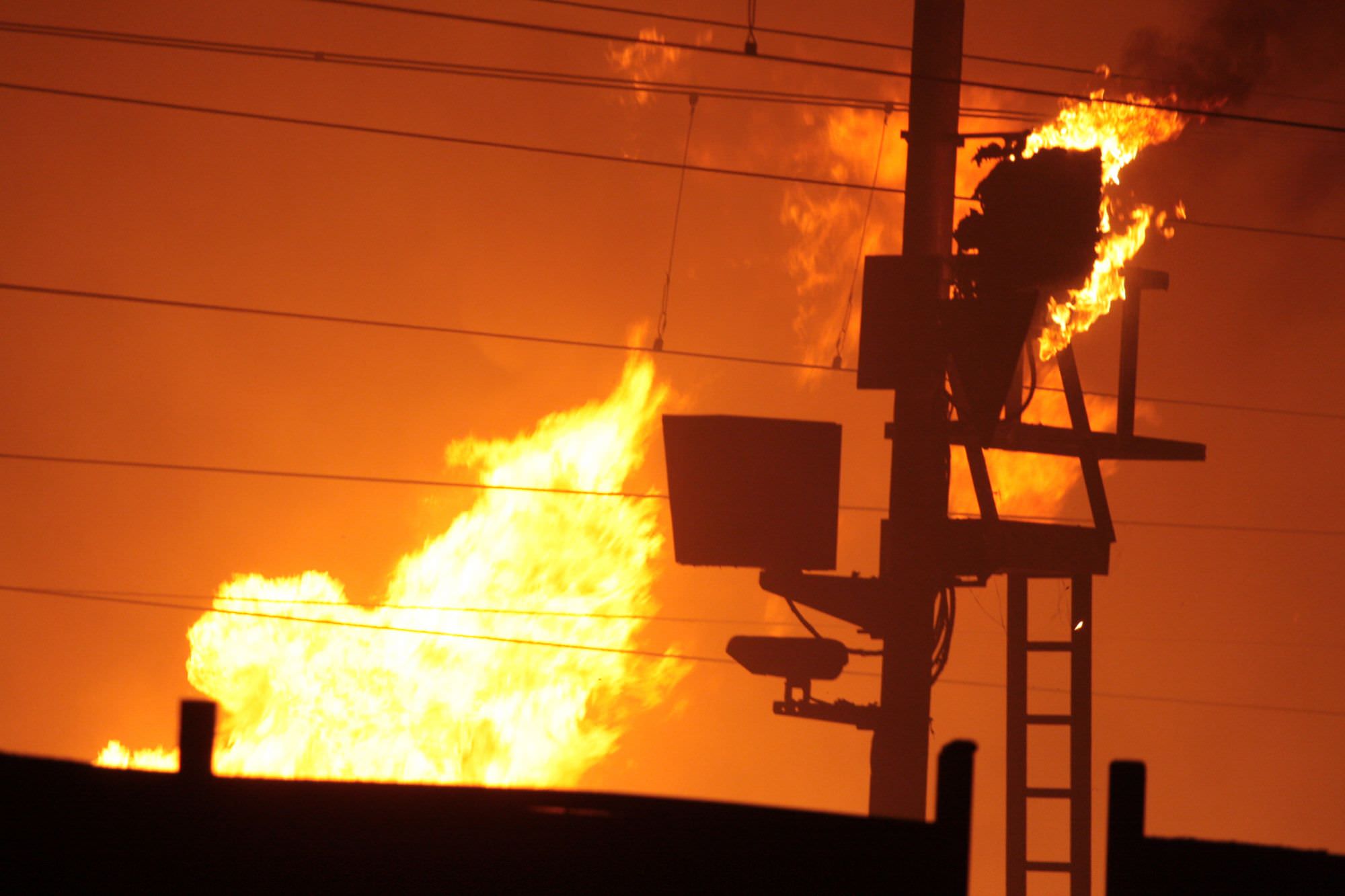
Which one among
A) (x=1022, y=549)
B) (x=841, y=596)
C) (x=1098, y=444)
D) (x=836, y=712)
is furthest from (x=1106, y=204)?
(x=836, y=712)

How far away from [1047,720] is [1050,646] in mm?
651

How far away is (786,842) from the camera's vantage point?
172 inches

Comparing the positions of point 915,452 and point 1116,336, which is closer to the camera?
point 915,452

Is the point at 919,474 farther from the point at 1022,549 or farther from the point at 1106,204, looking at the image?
the point at 1106,204

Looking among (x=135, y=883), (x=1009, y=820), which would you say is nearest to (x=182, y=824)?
(x=135, y=883)

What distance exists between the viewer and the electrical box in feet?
40.2

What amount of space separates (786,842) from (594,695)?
1860 centimetres

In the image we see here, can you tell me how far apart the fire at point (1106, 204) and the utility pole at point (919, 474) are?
796 millimetres

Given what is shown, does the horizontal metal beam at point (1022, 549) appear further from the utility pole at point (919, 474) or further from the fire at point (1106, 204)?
the fire at point (1106, 204)

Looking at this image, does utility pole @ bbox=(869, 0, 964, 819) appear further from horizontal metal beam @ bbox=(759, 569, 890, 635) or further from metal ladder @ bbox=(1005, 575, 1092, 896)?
metal ladder @ bbox=(1005, 575, 1092, 896)

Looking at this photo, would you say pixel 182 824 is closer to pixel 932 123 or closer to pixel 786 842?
pixel 786 842

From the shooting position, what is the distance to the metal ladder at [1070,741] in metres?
11.7

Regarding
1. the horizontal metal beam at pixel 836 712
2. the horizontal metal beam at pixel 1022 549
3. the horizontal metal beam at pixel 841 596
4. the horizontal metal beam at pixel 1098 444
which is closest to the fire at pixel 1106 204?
the horizontal metal beam at pixel 1098 444

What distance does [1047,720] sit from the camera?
39.1 ft
